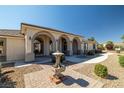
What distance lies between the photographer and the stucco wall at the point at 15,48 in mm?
13914

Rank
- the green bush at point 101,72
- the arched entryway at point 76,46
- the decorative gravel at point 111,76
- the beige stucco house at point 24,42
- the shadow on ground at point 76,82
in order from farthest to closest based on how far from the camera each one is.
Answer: the arched entryway at point 76,46 → the beige stucco house at point 24,42 → the green bush at point 101,72 → the decorative gravel at point 111,76 → the shadow on ground at point 76,82

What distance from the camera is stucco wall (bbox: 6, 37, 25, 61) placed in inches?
548

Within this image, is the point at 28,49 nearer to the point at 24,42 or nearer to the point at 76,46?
the point at 24,42

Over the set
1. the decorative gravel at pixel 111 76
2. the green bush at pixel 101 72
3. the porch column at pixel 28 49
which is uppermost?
the porch column at pixel 28 49

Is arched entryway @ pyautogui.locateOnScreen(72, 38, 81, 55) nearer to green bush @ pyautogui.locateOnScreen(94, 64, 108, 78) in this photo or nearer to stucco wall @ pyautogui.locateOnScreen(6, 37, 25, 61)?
stucco wall @ pyautogui.locateOnScreen(6, 37, 25, 61)

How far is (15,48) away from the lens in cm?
1445

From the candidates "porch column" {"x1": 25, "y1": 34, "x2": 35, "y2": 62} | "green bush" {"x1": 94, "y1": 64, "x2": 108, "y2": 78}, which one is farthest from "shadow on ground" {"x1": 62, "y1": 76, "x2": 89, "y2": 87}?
"porch column" {"x1": 25, "y1": 34, "x2": 35, "y2": 62}

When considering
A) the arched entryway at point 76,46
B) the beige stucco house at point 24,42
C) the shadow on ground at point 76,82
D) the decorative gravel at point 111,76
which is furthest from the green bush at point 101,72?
the arched entryway at point 76,46

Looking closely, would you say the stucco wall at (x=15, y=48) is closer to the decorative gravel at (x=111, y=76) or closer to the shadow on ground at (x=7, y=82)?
the shadow on ground at (x=7, y=82)

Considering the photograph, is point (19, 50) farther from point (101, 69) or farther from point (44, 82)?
point (101, 69)

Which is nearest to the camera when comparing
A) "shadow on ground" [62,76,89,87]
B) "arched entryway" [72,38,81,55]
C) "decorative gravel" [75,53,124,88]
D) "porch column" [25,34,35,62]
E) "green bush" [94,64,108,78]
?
"shadow on ground" [62,76,89,87]

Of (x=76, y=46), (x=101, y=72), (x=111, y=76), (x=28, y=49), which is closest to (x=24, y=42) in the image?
(x=28, y=49)
